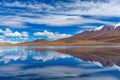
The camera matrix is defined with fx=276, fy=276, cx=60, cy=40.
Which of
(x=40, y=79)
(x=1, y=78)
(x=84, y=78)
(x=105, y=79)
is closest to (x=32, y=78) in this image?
(x=40, y=79)

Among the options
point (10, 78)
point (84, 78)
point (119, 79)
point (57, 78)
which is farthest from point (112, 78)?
point (10, 78)

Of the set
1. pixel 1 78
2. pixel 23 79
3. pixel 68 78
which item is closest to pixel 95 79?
pixel 68 78

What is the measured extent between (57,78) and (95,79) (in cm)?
189

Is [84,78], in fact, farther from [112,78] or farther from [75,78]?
[112,78]

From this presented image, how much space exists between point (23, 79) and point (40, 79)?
82 centimetres

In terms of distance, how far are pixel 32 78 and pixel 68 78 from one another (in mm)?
1778

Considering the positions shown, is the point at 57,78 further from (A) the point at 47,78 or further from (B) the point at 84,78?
(B) the point at 84,78

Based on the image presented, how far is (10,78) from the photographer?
546 inches

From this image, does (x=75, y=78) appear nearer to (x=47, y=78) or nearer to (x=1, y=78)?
(x=47, y=78)

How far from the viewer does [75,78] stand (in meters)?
13.6

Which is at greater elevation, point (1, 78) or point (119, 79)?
point (1, 78)

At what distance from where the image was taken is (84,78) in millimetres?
13641

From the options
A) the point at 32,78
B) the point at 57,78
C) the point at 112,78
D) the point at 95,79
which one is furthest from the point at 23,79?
the point at 112,78

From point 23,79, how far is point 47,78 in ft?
3.91
